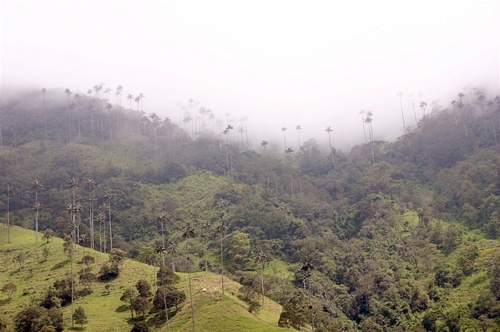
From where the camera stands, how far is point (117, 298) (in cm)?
10444

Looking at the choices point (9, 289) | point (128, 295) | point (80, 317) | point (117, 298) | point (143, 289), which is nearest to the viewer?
point (80, 317)

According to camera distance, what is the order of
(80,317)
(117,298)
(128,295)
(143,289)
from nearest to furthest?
(80,317)
(143,289)
(128,295)
(117,298)

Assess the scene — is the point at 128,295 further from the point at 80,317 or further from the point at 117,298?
the point at 80,317

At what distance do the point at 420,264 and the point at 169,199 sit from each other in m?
102

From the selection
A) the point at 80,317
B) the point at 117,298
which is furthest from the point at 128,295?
the point at 80,317

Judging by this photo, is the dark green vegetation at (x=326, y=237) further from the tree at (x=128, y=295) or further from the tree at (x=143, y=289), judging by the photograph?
the tree at (x=128, y=295)

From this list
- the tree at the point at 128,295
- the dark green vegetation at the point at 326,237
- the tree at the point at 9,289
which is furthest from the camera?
the dark green vegetation at the point at 326,237

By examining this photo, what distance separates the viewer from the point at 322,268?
463 feet

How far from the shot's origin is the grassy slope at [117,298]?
88.7 meters

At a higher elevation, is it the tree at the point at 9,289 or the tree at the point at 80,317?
the tree at the point at 9,289

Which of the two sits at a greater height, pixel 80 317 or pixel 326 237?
pixel 326 237

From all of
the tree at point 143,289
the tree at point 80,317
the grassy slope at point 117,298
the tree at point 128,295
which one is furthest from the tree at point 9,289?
the tree at point 143,289

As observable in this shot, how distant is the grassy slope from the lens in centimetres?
8869

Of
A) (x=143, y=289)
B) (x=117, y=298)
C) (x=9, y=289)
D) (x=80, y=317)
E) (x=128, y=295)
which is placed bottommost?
(x=80, y=317)
